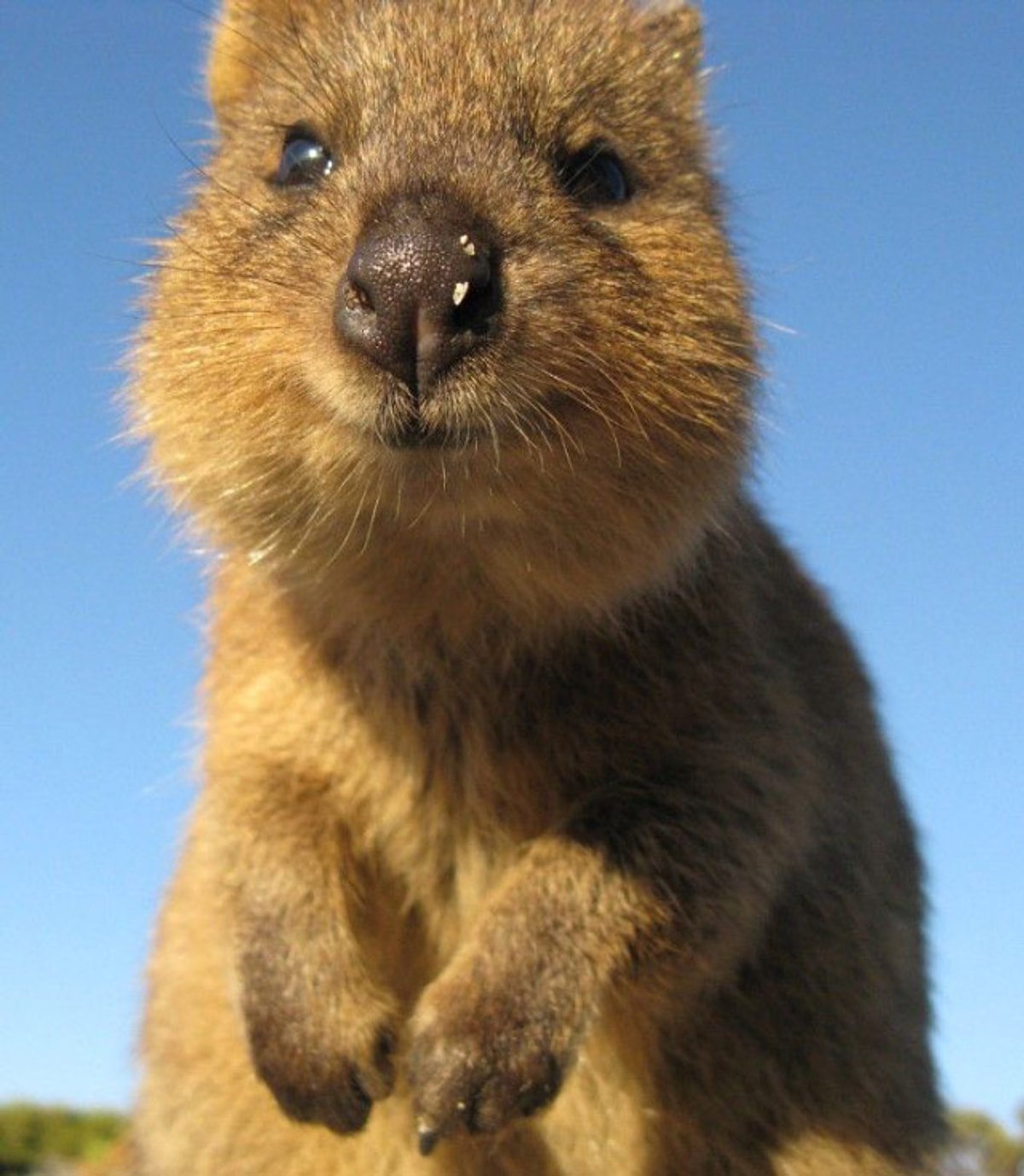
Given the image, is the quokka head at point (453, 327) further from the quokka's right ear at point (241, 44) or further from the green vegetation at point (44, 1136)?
the green vegetation at point (44, 1136)

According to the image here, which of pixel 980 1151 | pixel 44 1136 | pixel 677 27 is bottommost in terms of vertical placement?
pixel 44 1136

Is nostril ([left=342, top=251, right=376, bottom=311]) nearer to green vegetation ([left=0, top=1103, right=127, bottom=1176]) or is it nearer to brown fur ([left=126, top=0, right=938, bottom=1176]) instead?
brown fur ([left=126, top=0, right=938, bottom=1176])

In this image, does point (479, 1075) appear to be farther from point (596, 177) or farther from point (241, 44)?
point (241, 44)

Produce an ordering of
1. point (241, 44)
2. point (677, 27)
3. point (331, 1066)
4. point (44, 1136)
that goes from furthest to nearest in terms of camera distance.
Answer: point (44, 1136)
point (677, 27)
point (241, 44)
point (331, 1066)

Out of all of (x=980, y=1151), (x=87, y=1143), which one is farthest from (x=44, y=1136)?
(x=980, y=1151)

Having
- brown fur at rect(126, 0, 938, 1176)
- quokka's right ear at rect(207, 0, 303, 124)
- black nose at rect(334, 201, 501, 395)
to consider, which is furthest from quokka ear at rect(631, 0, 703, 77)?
black nose at rect(334, 201, 501, 395)

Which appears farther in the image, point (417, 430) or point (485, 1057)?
point (485, 1057)

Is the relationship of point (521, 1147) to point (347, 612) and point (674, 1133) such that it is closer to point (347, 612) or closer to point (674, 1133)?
point (674, 1133)
